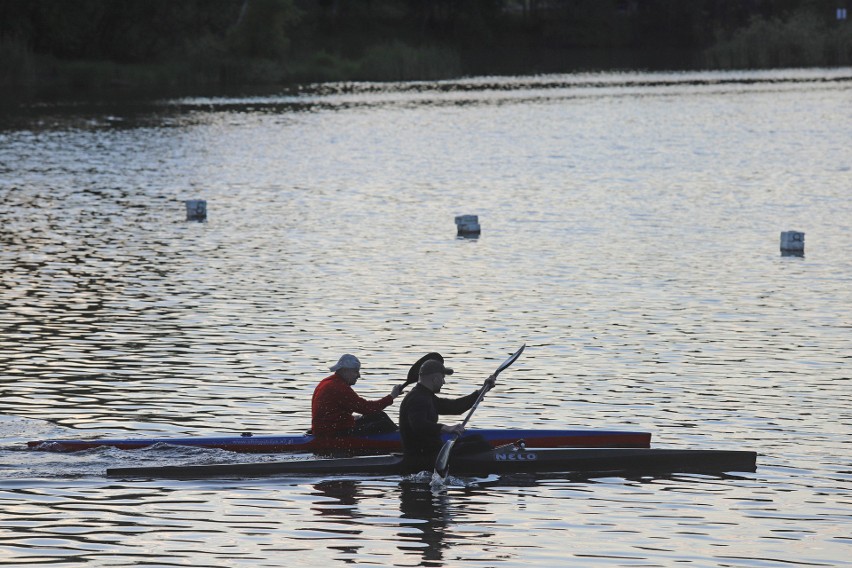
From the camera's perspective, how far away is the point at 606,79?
362 feet

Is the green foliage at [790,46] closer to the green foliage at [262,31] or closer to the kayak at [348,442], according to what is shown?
the green foliage at [262,31]

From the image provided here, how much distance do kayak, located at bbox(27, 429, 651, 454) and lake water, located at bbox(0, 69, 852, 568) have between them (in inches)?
10.0

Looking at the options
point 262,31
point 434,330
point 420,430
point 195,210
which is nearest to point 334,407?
point 420,430

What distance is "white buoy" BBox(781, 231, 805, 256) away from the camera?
35.4m

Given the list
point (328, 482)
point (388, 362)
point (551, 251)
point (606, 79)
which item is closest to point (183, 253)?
point (551, 251)

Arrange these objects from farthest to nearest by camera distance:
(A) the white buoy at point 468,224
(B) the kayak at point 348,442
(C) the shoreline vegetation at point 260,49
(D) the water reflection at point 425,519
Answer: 1. (C) the shoreline vegetation at point 260,49
2. (A) the white buoy at point 468,224
3. (B) the kayak at point 348,442
4. (D) the water reflection at point 425,519

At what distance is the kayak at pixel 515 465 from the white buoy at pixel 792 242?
712 inches

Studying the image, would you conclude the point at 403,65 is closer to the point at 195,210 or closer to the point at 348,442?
the point at 195,210

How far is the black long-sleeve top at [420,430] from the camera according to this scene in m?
18.0

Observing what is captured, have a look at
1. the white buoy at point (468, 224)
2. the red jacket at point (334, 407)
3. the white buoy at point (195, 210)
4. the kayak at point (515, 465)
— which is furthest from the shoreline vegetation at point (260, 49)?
the kayak at point (515, 465)

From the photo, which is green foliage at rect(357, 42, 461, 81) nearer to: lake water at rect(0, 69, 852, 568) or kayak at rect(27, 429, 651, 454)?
lake water at rect(0, 69, 852, 568)

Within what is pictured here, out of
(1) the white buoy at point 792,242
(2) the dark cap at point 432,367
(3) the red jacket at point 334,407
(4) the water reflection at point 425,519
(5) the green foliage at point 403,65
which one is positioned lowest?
(4) the water reflection at point 425,519

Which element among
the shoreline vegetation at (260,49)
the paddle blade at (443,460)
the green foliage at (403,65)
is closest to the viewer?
the paddle blade at (443,460)

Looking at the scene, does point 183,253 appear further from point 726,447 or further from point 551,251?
point 726,447
